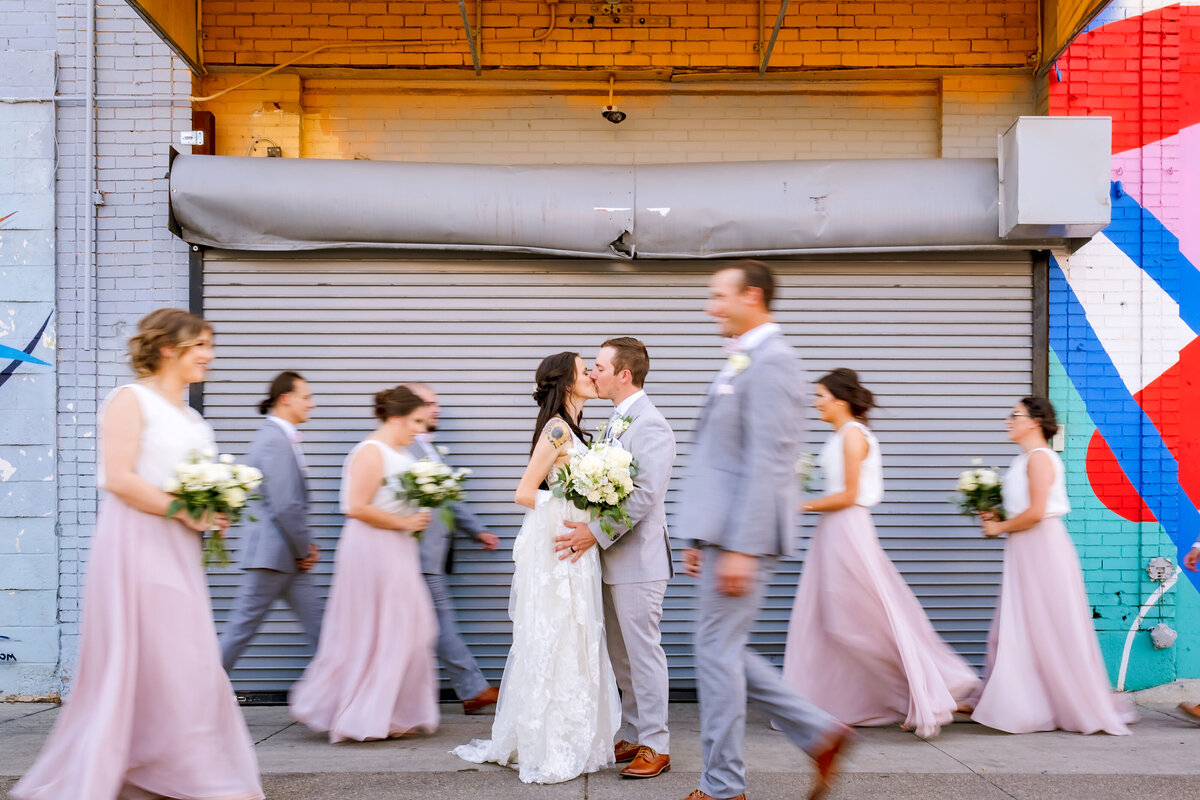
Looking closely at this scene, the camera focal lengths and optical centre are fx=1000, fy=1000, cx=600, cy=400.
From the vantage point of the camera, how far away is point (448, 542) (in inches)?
261

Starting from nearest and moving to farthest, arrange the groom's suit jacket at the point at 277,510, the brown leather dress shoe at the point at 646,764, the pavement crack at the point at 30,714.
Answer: the brown leather dress shoe at the point at 646,764
the groom's suit jacket at the point at 277,510
the pavement crack at the point at 30,714

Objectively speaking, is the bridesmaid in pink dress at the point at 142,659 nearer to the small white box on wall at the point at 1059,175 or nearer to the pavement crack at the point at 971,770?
the pavement crack at the point at 971,770

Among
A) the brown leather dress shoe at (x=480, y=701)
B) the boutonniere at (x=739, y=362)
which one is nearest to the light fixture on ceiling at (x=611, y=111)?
the boutonniere at (x=739, y=362)

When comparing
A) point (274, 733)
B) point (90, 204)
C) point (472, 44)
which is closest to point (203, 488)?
point (274, 733)

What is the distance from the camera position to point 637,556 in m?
4.84

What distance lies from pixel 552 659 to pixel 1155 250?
5182 mm

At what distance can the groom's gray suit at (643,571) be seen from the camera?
4723mm

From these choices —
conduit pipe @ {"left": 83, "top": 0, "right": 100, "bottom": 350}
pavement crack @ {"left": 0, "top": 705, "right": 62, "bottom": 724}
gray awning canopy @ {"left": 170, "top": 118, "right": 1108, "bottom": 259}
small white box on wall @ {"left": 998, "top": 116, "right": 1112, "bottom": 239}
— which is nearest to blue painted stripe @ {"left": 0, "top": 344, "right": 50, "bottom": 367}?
conduit pipe @ {"left": 83, "top": 0, "right": 100, "bottom": 350}

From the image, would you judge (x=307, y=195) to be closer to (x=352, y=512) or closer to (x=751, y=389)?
(x=352, y=512)

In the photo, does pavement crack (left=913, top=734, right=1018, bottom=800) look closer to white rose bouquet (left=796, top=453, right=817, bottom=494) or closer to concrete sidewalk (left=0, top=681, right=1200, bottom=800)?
concrete sidewalk (left=0, top=681, right=1200, bottom=800)

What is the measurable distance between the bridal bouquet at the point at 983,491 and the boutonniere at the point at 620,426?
2510 millimetres

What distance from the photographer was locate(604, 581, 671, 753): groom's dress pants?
4723 mm

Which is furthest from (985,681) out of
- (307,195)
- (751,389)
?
(307,195)

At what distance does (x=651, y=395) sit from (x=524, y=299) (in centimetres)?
111
